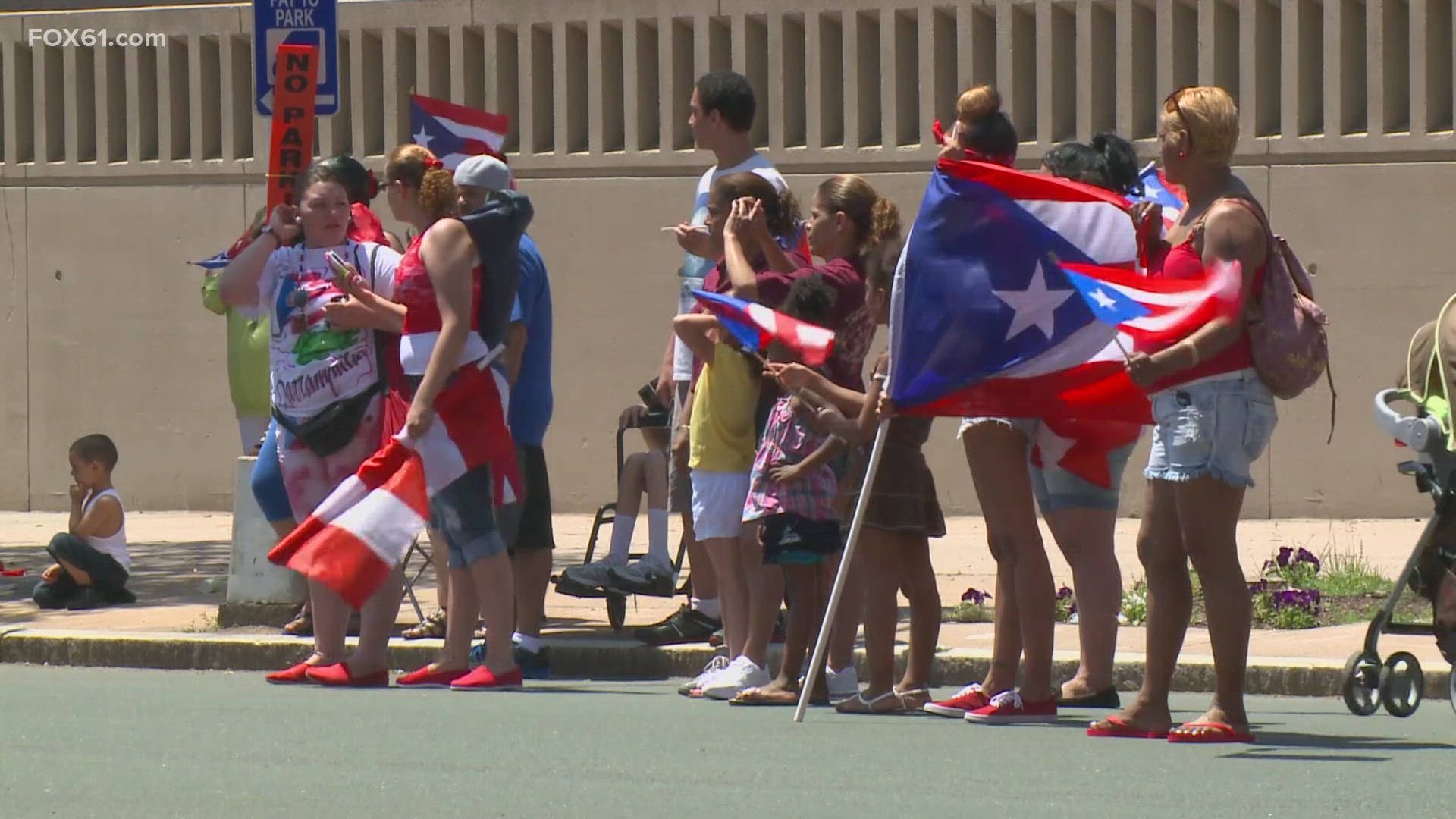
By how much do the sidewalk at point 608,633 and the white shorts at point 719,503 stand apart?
1084 millimetres

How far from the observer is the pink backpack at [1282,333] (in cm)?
683

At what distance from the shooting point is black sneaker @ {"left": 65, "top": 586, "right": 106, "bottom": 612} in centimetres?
1107

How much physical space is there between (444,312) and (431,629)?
1.90 m

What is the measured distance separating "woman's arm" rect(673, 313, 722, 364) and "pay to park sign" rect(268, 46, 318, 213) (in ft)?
7.38

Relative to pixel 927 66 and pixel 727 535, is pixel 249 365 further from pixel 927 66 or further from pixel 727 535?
pixel 927 66

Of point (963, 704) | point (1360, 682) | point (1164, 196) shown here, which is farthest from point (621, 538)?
point (1360, 682)

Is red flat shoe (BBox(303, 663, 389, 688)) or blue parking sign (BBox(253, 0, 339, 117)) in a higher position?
blue parking sign (BBox(253, 0, 339, 117))

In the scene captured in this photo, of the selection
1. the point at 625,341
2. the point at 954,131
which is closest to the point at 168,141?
the point at 625,341

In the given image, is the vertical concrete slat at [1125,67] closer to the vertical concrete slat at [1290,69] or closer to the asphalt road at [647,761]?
the vertical concrete slat at [1290,69]

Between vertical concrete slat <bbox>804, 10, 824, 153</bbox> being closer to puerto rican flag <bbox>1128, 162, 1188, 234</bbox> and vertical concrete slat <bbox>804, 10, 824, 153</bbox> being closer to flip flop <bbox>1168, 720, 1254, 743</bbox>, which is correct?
puerto rican flag <bbox>1128, 162, 1188, 234</bbox>

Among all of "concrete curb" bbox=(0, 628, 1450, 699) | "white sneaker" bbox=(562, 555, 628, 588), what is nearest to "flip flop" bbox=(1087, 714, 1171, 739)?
"concrete curb" bbox=(0, 628, 1450, 699)

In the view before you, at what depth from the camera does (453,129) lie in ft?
36.9

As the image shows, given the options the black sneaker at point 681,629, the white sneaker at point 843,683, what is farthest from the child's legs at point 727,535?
the black sneaker at point 681,629

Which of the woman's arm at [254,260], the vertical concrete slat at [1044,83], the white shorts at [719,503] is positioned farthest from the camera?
the vertical concrete slat at [1044,83]
